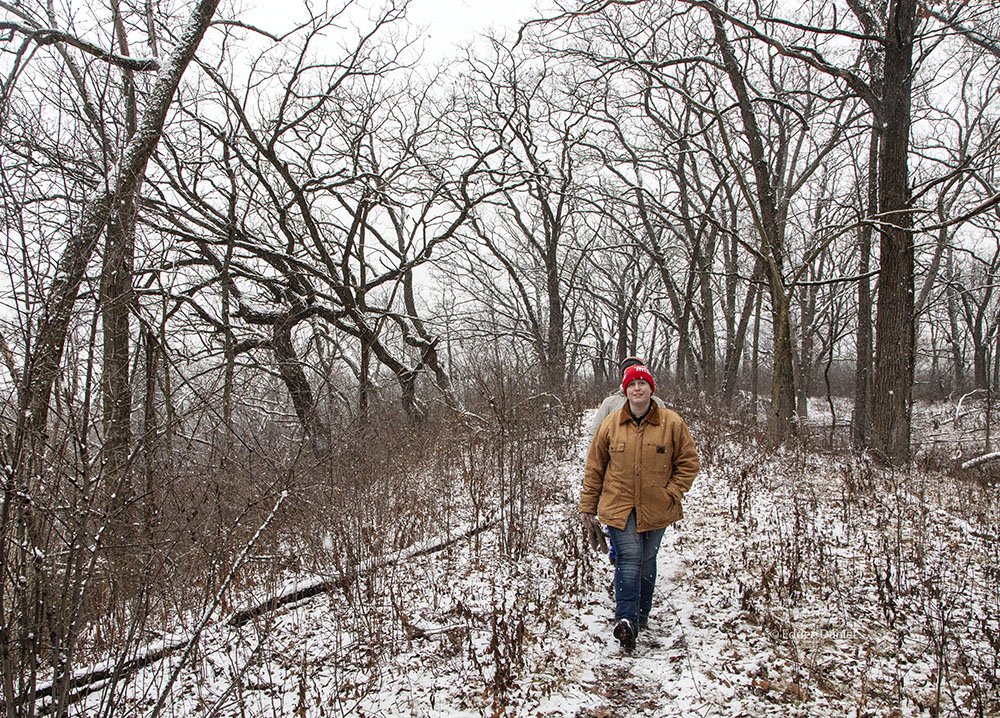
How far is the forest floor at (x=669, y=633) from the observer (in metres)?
3.42

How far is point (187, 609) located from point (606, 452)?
3.81m

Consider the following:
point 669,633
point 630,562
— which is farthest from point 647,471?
point 669,633

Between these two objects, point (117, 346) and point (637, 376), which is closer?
point (117, 346)

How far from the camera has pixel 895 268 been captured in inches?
338

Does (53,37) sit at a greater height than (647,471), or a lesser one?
greater

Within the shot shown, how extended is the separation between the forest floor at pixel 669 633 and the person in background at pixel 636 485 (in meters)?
0.49

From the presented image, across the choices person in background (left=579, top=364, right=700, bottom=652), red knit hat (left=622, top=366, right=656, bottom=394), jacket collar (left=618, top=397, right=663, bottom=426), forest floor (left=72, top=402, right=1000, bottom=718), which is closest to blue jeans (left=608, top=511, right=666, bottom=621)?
person in background (left=579, top=364, right=700, bottom=652)

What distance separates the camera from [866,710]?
312 cm

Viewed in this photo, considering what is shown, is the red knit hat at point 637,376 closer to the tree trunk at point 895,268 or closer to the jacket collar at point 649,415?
the jacket collar at point 649,415

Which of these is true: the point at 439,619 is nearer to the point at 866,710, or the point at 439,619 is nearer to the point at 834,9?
the point at 866,710

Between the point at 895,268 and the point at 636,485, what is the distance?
694cm

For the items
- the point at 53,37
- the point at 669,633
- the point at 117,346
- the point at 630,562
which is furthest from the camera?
the point at 53,37

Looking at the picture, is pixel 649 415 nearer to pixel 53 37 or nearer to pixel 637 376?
pixel 637 376

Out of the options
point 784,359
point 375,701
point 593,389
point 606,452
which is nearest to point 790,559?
point 606,452
